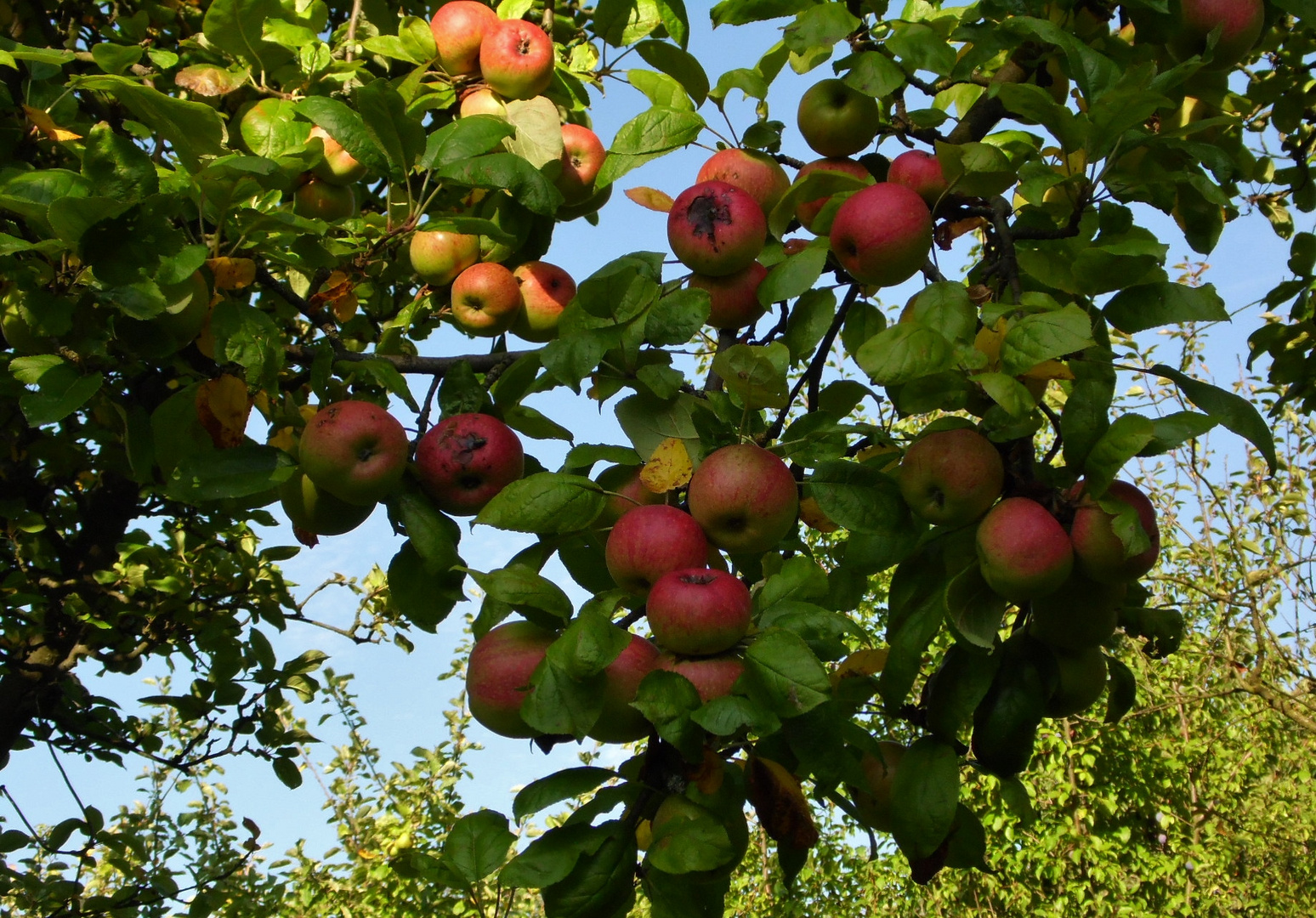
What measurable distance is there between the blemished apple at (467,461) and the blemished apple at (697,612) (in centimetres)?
45

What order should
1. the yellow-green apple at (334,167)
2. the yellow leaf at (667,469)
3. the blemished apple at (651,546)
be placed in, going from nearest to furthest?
the blemished apple at (651,546), the yellow leaf at (667,469), the yellow-green apple at (334,167)

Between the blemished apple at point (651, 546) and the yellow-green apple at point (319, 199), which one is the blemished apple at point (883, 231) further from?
the yellow-green apple at point (319, 199)

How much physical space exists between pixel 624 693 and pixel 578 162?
116 centimetres

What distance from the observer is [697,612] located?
1219mm

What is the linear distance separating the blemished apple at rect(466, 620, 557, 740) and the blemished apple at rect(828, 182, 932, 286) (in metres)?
0.71

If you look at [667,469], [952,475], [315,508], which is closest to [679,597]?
[667,469]

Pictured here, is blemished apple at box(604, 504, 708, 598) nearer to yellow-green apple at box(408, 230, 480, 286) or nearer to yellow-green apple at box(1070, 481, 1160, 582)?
yellow-green apple at box(1070, 481, 1160, 582)

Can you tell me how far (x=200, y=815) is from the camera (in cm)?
500

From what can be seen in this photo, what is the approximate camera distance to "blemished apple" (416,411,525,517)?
1619mm

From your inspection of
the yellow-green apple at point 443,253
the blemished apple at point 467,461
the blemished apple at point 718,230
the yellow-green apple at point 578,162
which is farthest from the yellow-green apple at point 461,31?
the blemished apple at point 467,461

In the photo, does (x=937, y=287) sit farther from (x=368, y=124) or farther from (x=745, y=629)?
(x=368, y=124)

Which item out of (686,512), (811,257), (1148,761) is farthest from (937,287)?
(1148,761)

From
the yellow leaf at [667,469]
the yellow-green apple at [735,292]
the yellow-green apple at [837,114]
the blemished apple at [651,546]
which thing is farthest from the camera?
the yellow-green apple at [837,114]

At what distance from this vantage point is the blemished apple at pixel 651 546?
1333mm
